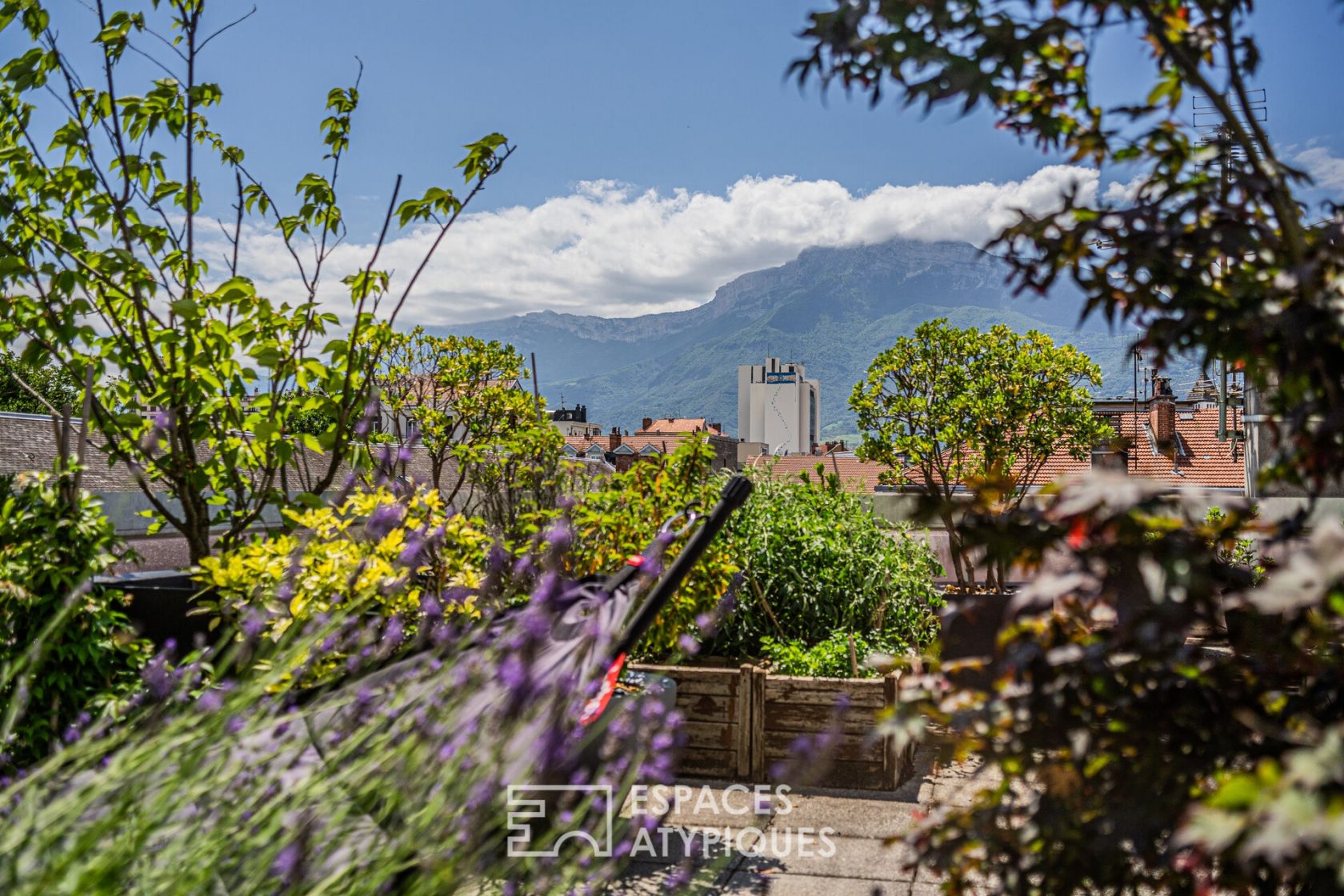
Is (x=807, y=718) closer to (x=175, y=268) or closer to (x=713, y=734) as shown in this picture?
(x=713, y=734)

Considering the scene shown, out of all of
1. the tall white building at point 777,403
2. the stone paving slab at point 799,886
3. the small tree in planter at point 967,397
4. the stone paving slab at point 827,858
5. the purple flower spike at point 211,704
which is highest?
the tall white building at point 777,403

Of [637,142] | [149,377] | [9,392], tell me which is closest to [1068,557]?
[149,377]

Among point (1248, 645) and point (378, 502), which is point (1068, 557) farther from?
point (378, 502)

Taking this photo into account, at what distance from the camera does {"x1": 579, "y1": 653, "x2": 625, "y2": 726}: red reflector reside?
2562 millimetres

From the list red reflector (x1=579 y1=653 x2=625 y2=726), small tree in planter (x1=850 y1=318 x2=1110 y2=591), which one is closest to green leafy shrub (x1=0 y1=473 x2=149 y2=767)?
red reflector (x1=579 y1=653 x2=625 y2=726)

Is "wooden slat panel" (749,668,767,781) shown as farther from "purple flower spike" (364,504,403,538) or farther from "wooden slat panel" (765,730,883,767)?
"purple flower spike" (364,504,403,538)

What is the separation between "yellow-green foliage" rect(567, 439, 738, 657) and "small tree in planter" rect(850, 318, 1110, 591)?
704 centimetres

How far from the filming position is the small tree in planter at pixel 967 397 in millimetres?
11438

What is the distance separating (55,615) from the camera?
288cm

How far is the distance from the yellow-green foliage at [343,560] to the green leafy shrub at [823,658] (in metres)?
1.67

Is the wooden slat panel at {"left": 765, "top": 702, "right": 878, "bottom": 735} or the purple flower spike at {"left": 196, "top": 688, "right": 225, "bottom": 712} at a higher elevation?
the purple flower spike at {"left": 196, "top": 688, "right": 225, "bottom": 712}

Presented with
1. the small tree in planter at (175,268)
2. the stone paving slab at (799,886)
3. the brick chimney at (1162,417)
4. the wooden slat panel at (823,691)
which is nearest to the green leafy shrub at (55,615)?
the small tree in planter at (175,268)

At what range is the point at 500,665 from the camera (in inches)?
73.5

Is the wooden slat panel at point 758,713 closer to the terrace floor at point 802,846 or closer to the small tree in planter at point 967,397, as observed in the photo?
the terrace floor at point 802,846
